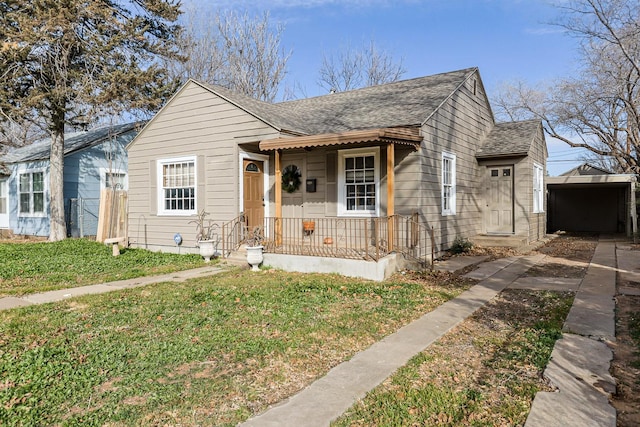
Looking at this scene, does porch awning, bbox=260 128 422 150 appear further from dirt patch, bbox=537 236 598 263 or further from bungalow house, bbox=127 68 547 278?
dirt patch, bbox=537 236 598 263

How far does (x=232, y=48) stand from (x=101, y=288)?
69.0 feet

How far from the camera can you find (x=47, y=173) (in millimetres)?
15656

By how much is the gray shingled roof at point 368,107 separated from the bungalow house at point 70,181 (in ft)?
26.5

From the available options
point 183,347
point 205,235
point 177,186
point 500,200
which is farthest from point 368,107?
point 183,347

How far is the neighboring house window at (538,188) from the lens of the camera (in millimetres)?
13657

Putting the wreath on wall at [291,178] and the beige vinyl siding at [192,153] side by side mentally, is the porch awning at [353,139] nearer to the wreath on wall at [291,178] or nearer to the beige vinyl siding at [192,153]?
the beige vinyl siding at [192,153]

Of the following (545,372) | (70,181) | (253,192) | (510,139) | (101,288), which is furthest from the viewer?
(70,181)

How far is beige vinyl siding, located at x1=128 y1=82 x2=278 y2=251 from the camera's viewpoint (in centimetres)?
1043

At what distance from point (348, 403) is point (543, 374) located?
1.79 metres

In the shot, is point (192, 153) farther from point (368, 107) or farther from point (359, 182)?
point (368, 107)

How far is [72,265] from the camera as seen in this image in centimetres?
949

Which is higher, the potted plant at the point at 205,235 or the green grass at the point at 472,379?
the potted plant at the point at 205,235

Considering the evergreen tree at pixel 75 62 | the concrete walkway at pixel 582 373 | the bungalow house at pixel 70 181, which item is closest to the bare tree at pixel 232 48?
the bungalow house at pixel 70 181

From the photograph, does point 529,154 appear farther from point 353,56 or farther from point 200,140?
point 353,56
